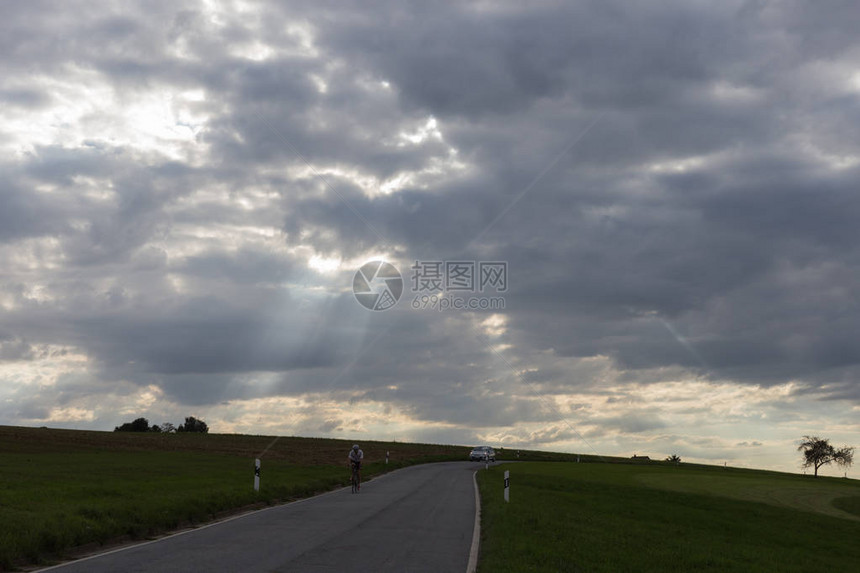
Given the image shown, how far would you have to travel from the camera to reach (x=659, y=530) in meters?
26.3

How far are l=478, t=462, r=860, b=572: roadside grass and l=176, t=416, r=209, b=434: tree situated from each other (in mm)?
130989

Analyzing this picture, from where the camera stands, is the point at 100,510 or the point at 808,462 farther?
the point at 808,462

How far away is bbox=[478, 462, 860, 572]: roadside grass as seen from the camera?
1579 centimetres

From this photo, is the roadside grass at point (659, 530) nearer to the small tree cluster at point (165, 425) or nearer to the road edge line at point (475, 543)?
the road edge line at point (475, 543)

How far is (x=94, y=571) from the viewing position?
11.7m

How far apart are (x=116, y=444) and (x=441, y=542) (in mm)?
76206

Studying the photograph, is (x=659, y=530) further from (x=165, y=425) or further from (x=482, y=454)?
(x=165, y=425)

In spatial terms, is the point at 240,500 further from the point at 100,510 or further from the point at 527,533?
the point at 527,533

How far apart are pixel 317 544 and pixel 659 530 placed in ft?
52.1

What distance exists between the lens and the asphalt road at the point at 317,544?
40.6ft

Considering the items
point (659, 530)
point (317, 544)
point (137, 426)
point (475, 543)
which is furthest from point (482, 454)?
point (137, 426)

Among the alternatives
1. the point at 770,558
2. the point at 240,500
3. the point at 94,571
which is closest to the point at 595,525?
the point at 770,558

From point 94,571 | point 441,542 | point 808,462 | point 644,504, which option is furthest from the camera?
point 808,462

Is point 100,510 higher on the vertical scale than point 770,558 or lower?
higher
